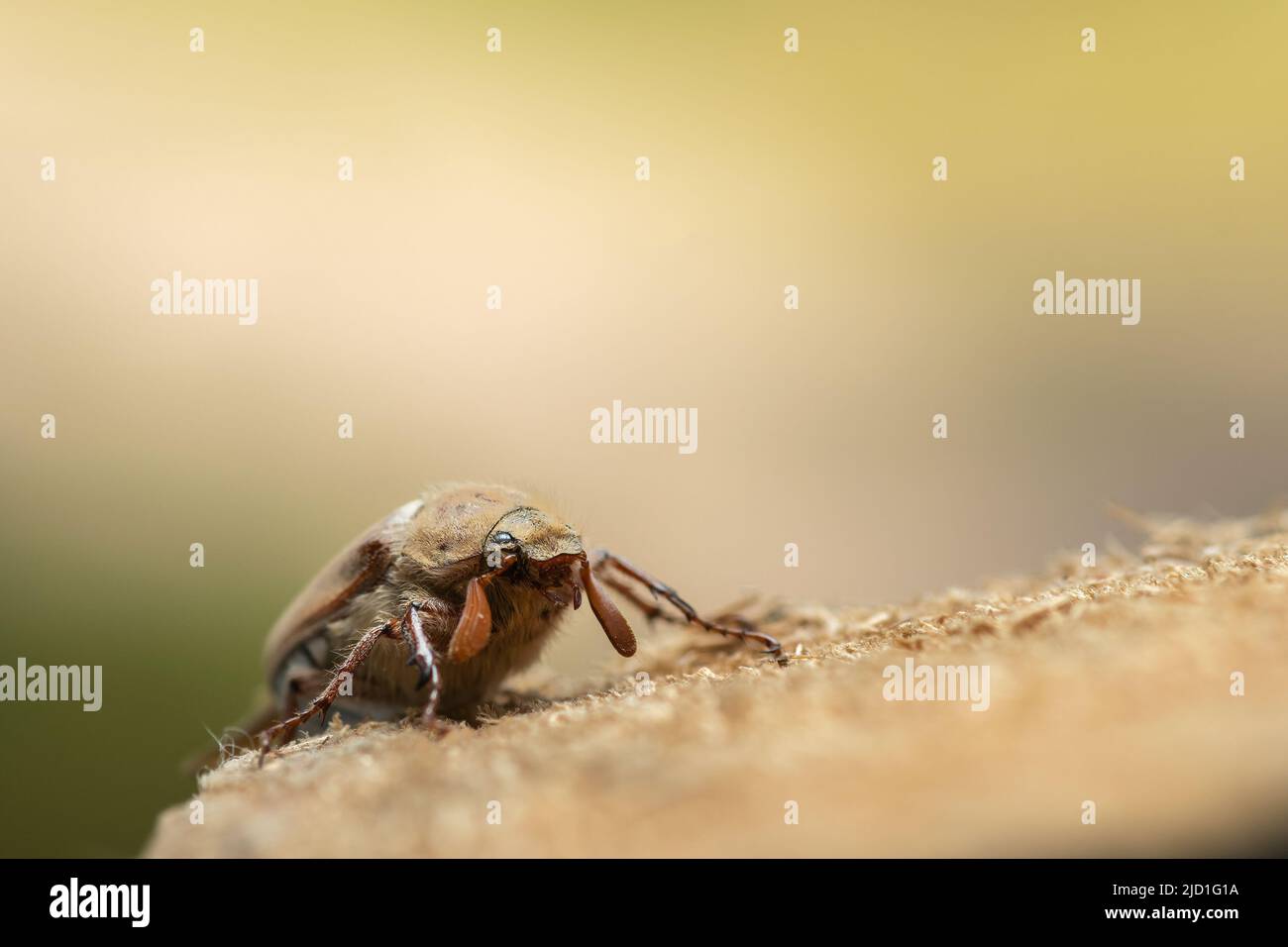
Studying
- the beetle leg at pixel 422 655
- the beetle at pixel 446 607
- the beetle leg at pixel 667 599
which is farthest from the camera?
the beetle leg at pixel 667 599

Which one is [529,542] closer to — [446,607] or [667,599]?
[446,607]

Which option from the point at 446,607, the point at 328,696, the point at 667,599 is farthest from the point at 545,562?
the point at 328,696

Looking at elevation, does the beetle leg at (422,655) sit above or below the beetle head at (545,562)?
below

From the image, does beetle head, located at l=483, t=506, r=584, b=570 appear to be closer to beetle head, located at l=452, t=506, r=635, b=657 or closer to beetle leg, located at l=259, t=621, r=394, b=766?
beetle head, located at l=452, t=506, r=635, b=657

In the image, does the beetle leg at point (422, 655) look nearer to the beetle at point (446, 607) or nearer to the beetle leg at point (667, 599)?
the beetle at point (446, 607)

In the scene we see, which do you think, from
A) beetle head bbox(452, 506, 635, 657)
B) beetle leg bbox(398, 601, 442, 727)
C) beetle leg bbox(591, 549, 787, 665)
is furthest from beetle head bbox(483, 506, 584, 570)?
beetle leg bbox(591, 549, 787, 665)

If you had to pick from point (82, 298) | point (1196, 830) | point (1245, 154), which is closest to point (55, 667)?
point (82, 298)

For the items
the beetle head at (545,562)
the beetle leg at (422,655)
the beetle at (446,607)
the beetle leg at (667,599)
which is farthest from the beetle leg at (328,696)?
the beetle leg at (667,599)

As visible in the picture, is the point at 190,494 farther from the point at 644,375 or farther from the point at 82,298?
the point at 644,375
